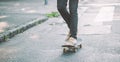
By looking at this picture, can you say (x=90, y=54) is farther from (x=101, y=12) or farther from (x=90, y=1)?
(x=90, y=1)

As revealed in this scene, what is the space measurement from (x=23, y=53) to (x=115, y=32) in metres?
2.51

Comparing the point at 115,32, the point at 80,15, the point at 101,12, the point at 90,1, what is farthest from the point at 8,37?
the point at 90,1

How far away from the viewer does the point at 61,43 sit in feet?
21.9

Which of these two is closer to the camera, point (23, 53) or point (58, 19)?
point (23, 53)

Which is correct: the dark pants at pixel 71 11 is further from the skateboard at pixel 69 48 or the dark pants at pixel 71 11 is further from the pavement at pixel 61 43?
the pavement at pixel 61 43

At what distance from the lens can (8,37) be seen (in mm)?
7523

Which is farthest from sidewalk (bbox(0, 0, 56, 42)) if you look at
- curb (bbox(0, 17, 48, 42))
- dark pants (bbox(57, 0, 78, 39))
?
dark pants (bbox(57, 0, 78, 39))

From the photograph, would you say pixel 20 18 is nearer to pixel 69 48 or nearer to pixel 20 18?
pixel 20 18

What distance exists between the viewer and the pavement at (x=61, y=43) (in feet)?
18.0

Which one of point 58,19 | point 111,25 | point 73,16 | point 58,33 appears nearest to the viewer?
point 73,16

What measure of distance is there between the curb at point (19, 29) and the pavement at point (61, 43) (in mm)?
116

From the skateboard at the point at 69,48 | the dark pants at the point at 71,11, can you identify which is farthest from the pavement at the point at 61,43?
the dark pants at the point at 71,11

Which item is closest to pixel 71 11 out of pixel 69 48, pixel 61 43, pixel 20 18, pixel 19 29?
pixel 69 48

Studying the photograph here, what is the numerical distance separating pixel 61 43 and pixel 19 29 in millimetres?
1867
